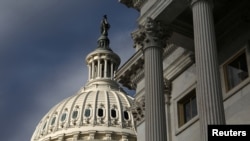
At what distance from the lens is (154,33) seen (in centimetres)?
2588

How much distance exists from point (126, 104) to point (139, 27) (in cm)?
8956

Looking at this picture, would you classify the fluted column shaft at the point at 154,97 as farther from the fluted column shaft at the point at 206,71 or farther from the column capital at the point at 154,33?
the fluted column shaft at the point at 206,71

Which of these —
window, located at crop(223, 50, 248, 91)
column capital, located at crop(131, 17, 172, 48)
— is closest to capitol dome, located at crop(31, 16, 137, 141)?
window, located at crop(223, 50, 248, 91)

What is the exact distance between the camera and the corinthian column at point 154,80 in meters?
23.9

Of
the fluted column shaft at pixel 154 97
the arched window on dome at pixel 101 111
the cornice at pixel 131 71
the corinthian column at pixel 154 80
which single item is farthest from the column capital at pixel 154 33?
the arched window on dome at pixel 101 111

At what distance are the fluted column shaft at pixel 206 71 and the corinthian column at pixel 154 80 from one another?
240 cm

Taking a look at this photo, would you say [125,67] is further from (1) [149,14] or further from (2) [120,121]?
(2) [120,121]

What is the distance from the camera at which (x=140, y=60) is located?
3188 cm

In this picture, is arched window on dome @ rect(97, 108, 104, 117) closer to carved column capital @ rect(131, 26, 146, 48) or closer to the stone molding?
the stone molding

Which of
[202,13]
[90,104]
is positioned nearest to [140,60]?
[202,13]

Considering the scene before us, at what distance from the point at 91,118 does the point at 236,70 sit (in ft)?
284

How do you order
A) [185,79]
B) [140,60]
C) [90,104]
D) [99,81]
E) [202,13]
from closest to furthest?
[202,13] → [185,79] → [140,60] → [90,104] → [99,81]

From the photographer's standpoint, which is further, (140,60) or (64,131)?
(64,131)

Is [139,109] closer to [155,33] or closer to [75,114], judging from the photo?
[155,33]
